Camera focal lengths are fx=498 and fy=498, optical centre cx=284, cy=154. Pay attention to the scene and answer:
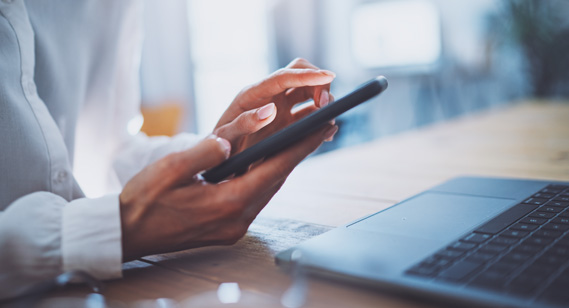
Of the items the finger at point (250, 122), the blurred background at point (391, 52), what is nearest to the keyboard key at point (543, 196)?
the finger at point (250, 122)

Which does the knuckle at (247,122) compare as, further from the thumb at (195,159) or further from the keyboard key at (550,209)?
the keyboard key at (550,209)

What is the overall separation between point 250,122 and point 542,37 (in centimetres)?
447

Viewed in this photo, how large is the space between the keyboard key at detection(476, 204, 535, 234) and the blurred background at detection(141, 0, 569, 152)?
3337 mm

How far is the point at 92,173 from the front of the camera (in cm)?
103

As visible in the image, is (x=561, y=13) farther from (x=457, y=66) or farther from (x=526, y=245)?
(x=526, y=245)

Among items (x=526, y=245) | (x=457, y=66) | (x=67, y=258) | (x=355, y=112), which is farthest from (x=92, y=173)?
(x=457, y=66)

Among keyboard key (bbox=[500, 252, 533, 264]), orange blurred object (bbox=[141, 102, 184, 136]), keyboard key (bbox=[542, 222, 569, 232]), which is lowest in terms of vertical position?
orange blurred object (bbox=[141, 102, 184, 136])

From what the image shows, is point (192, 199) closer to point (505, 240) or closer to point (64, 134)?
point (505, 240)

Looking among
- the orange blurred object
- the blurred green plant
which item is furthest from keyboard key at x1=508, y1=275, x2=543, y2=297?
the blurred green plant

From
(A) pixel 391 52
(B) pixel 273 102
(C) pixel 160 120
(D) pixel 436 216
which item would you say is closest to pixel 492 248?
(D) pixel 436 216

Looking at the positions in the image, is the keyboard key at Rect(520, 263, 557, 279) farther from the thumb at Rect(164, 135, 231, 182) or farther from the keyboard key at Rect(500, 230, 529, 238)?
the thumb at Rect(164, 135, 231, 182)

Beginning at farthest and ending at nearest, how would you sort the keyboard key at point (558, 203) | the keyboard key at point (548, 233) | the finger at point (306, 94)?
1. the finger at point (306, 94)
2. the keyboard key at point (558, 203)
3. the keyboard key at point (548, 233)

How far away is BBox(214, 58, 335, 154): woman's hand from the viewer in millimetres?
585

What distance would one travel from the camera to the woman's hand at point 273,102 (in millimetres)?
585
